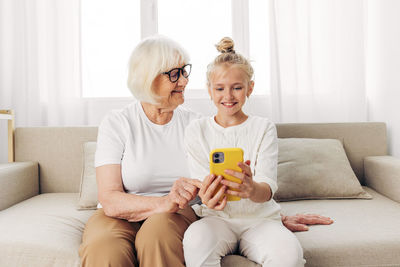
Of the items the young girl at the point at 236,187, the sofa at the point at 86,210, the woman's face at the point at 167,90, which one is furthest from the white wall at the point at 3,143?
the young girl at the point at 236,187

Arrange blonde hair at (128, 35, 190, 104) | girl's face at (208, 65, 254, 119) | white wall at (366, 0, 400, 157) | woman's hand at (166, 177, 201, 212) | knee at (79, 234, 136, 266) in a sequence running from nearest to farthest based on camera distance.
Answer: knee at (79, 234, 136, 266)
woman's hand at (166, 177, 201, 212)
girl's face at (208, 65, 254, 119)
blonde hair at (128, 35, 190, 104)
white wall at (366, 0, 400, 157)

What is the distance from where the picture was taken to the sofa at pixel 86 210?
1.24m

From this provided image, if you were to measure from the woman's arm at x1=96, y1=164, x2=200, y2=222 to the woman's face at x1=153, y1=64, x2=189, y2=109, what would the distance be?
0.33 metres

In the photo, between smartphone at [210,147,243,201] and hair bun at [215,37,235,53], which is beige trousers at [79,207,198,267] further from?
hair bun at [215,37,235,53]

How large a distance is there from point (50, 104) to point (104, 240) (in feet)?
5.12

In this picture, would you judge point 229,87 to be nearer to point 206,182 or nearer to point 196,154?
point 196,154

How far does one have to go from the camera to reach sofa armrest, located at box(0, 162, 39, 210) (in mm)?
1734

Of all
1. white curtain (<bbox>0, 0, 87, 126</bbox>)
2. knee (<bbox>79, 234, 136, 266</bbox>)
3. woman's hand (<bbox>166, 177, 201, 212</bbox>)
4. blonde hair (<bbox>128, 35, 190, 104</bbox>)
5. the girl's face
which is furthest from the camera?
white curtain (<bbox>0, 0, 87, 126</bbox>)

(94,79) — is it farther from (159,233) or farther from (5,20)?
(159,233)

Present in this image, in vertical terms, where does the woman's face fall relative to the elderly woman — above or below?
above

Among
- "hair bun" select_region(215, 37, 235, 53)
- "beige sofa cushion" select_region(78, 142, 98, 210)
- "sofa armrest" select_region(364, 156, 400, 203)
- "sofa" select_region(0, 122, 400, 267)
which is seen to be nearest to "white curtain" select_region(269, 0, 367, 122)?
"sofa" select_region(0, 122, 400, 267)

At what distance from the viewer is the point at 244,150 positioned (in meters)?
1.30

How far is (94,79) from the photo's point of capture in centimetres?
247

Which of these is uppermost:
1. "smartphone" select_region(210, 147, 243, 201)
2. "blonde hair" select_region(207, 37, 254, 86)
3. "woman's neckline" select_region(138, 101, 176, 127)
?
"blonde hair" select_region(207, 37, 254, 86)
